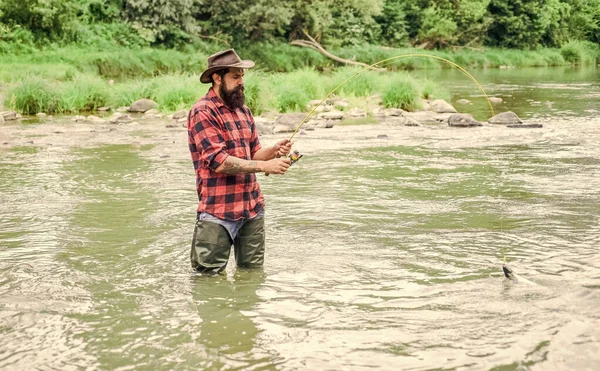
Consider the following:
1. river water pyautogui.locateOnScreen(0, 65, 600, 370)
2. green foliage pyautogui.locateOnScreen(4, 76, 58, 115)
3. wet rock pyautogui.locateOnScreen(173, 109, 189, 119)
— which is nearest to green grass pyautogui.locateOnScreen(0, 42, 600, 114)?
green foliage pyautogui.locateOnScreen(4, 76, 58, 115)

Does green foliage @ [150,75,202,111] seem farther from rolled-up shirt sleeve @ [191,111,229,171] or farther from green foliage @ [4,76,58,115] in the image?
rolled-up shirt sleeve @ [191,111,229,171]

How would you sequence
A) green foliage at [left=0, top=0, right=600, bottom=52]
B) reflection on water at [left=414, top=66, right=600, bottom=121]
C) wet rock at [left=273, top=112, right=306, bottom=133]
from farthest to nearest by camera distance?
green foliage at [left=0, top=0, right=600, bottom=52], reflection on water at [left=414, top=66, right=600, bottom=121], wet rock at [left=273, top=112, right=306, bottom=133]

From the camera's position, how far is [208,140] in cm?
461

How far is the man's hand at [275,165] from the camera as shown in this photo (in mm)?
4582

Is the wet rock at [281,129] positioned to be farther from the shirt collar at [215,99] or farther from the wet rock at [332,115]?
the shirt collar at [215,99]

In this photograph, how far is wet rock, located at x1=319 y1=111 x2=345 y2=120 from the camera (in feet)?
53.3

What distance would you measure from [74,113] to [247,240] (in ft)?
43.4

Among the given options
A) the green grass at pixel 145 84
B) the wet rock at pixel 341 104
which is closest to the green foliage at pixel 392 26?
the green grass at pixel 145 84

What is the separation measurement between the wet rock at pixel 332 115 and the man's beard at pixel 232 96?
37.5ft

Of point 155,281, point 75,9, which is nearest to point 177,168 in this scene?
point 155,281

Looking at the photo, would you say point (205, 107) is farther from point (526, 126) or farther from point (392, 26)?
point (392, 26)

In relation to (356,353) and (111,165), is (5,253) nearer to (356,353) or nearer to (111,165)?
(356,353)

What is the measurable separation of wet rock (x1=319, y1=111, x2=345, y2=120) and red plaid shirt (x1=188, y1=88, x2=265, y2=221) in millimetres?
11390

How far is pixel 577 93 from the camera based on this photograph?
22.3 metres
